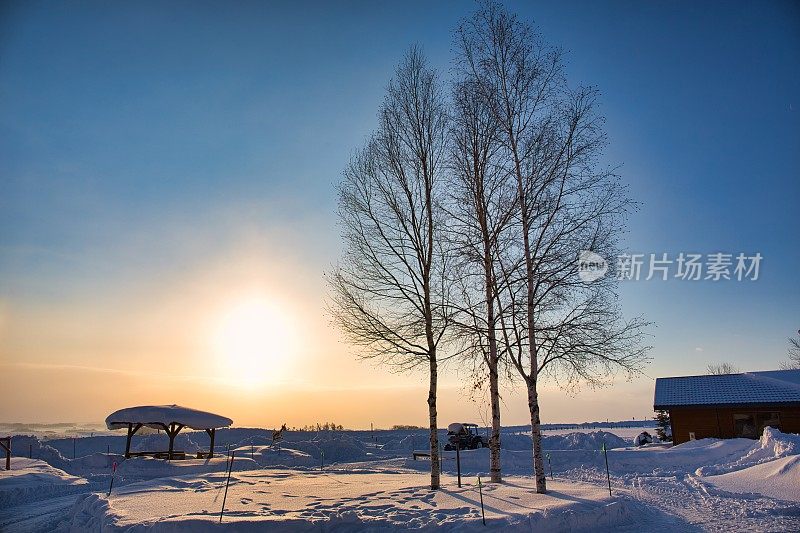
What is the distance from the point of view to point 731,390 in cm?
3350

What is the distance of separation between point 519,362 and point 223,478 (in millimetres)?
12213

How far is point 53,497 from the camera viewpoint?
757 inches

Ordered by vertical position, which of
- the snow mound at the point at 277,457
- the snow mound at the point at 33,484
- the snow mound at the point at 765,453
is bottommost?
the snow mound at the point at 277,457

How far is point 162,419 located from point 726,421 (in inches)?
1333

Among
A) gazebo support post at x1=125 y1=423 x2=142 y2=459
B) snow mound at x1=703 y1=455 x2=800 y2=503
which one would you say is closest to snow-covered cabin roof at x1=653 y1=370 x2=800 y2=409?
snow mound at x1=703 y1=455 x2=800 y2=503

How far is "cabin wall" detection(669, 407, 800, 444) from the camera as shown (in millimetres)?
30609

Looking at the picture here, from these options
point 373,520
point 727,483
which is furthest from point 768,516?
point 373,520

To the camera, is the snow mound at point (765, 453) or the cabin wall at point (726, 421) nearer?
the snow mound at point (765, 453)

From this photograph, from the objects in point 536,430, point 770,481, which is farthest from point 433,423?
point 770,481

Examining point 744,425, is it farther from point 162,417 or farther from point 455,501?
point 162,417

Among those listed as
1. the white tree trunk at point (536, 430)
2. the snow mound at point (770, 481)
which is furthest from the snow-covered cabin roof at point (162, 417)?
the snow mound at point (770, 481)

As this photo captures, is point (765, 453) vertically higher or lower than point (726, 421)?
lower

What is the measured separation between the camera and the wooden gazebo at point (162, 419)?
29.8 metres

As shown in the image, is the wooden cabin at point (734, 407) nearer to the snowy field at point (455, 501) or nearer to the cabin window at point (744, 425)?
the cabin window at point (744, 425)
